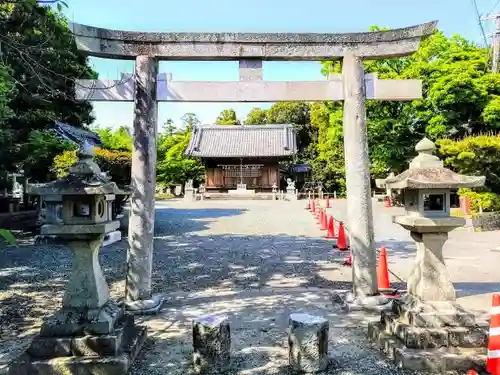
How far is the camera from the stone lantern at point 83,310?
14.3 ft

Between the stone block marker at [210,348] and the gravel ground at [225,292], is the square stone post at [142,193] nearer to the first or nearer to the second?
the gravel ground at [225,292]

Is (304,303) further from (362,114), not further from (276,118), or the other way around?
(276,118)

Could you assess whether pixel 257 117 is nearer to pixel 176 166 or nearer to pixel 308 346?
pixel 176 166

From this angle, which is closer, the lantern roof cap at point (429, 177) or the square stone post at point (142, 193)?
the lantern roof cap at point (429, 177)

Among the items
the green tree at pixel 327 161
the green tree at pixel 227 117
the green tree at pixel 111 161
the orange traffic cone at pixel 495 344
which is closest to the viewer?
the orange traffic cone at pixel 495 344

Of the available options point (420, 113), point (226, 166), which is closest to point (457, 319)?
point (420, 113)

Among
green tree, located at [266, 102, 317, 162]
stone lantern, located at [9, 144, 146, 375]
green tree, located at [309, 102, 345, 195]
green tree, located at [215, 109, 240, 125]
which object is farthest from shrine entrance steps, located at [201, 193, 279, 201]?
stone lantern, located at [9, 144, 146, 375]

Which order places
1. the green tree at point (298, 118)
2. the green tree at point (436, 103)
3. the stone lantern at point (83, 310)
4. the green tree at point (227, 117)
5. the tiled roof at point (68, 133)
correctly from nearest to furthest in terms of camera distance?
1. the stone lantern at point (83, 310)
2. the tiled roof at point (68, 133)
3. the green tree at point (436, 103)
4. the green tree at point (298, 118)
5. the green tree at point (227, 117)

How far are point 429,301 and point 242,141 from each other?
39999 mm

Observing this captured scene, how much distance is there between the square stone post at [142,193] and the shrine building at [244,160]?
33225 mm

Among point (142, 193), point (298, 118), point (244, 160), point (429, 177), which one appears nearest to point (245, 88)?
point (142, 193)

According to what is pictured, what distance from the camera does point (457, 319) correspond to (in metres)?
4.63

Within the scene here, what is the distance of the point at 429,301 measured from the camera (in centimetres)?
481

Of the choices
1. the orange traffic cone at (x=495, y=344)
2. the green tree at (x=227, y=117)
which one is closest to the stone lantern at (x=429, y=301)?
the orange traffic cone at (x=495, y=344)
